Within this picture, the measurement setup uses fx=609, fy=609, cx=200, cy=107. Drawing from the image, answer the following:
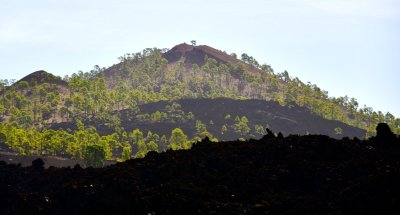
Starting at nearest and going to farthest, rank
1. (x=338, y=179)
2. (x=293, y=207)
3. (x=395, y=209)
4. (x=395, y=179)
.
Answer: (x=395, y=209) → (x=395, y=179) → (x=293, y=207) → (x=338, y=179)

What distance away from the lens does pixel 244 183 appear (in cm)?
3300

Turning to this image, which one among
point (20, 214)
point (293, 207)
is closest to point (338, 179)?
point (293, 207)

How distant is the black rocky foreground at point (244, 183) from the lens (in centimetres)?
2839

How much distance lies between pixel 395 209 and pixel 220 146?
1733cm

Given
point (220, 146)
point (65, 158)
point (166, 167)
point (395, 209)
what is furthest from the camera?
point (65, 158)

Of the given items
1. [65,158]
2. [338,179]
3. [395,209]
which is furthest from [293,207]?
[65,158]

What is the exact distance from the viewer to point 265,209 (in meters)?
29.0

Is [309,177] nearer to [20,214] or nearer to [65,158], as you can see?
[20,214]

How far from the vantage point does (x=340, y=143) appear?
1471 inches

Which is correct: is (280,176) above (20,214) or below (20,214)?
above

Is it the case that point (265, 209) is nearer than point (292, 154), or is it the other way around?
point (265, 209)

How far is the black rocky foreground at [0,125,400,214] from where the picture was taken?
93.1 feet

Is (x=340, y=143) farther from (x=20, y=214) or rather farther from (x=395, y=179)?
(x=20, y=214)

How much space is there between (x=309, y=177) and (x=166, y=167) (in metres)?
9.20
